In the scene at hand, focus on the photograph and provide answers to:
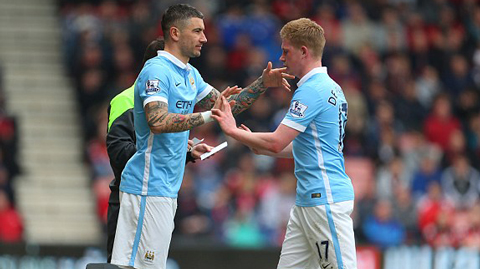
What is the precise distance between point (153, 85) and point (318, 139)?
4.24ft

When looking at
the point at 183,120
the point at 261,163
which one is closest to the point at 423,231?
the point at 261,163

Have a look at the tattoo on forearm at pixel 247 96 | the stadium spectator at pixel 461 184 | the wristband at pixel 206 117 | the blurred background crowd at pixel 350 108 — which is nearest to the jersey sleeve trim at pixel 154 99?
the wristband at pixel 206 117

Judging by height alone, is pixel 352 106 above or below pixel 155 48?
above

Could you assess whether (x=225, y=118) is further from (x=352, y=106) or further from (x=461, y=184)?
(x=461, y=184)

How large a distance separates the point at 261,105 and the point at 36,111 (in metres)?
4.08

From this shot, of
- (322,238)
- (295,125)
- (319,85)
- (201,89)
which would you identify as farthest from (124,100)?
(322,238)

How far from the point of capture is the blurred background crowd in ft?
44.9

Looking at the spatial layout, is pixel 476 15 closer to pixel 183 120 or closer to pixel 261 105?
pixel 261 105

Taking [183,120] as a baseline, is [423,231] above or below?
below

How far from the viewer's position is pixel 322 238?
6.85 metres

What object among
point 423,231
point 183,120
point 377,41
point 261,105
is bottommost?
point 423,231

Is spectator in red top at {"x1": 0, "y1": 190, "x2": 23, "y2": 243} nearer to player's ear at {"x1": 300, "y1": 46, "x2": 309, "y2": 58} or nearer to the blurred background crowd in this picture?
the blurred background crowd

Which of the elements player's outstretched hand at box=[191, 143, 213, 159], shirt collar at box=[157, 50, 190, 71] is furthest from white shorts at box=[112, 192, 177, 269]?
shirt collar at box=[157, 50, 190, 71]

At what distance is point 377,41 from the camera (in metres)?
17.1
